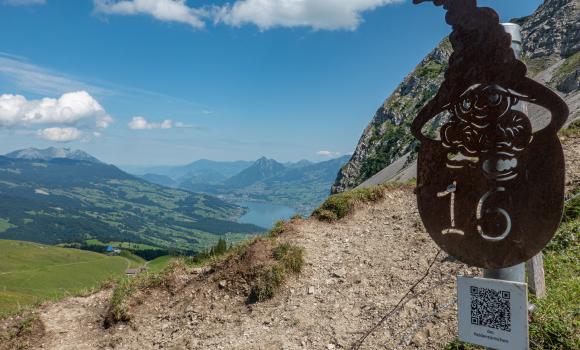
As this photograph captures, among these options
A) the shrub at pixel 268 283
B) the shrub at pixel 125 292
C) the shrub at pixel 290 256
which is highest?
the shrub at pixel 290 256

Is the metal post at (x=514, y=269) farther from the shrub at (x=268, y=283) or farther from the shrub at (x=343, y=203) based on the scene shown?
the shrub at (x=343, y=203)

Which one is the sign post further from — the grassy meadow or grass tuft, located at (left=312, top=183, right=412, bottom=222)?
the grassy meadow

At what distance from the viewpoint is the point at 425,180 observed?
4.56 metres

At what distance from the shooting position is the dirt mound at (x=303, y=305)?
8469 millimetres

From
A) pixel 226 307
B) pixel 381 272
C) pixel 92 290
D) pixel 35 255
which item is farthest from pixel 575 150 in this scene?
pixel 35 255

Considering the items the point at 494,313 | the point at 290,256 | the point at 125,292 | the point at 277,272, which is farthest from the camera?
the point at 125,292

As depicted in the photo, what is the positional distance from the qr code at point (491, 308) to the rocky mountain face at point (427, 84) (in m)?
35.5

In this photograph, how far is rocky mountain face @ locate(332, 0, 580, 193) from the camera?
5406 cm

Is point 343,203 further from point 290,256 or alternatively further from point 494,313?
point 494,313

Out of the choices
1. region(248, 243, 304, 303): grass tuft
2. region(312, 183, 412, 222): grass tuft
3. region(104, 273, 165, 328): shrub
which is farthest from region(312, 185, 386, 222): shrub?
region(104, 273, 165, 328): shrub

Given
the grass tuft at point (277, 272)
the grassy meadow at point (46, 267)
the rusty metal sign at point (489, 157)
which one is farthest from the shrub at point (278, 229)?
the grassy meadow at point (46, 267)

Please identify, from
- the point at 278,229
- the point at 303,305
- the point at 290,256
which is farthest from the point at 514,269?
the point at 278,229

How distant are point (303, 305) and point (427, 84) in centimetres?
9347

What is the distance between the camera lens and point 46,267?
463 feet
